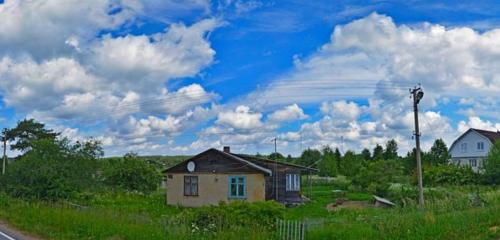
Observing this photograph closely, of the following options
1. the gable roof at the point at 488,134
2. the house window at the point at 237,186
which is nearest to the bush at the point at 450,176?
the gable roof at the point at 488,134

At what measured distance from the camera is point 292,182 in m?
37.4

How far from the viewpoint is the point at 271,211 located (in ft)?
57.8

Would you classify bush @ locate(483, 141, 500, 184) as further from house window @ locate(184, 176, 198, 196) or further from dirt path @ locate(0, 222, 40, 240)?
dirt path @ locate(0, 222, 40, 240)

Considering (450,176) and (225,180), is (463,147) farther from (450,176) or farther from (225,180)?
(225,180)

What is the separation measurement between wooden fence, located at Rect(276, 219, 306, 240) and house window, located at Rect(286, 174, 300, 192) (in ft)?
67.2

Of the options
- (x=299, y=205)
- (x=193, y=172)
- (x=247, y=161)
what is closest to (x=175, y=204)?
(x=193, y=172)

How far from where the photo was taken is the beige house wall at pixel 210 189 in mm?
33188

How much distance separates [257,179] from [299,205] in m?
3.65

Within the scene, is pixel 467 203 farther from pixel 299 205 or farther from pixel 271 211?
pixel 299 205

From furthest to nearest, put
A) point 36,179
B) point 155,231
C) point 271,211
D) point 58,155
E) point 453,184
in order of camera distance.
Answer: point 453,184, point 58,155, point 36,179, point 271,211, point 155,231

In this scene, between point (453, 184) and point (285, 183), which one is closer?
point (285, 183)

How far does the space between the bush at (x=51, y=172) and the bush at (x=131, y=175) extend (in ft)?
31.9

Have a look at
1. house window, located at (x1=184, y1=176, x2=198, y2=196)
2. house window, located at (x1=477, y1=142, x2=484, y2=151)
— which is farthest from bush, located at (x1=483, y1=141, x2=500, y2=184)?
house window, located at (x1=184, y1=176, x2=198, y2=196)

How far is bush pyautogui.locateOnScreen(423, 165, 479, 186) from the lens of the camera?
144ft
